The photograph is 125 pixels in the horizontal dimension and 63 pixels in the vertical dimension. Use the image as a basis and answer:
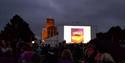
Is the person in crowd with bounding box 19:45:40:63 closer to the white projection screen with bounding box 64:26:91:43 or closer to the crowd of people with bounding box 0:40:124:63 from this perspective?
the crowd of people with bounding box 0:40:124:63

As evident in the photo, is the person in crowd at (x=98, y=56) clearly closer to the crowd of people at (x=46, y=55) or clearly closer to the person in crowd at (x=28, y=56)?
the crowd of people at (x=46, y=55)

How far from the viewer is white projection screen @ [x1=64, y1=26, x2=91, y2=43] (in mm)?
64125

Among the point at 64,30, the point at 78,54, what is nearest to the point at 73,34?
the point at 64,30

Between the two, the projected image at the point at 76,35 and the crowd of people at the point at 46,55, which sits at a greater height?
the projected image at the point at 76,35

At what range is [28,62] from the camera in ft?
52.5

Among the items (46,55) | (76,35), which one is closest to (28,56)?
(46,55)

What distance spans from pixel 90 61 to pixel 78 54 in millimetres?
14368

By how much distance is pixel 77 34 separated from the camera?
6400 cm

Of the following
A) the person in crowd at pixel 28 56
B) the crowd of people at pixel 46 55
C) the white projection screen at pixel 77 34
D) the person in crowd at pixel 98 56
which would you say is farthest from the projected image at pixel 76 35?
the person in crowd at pixel 98 56

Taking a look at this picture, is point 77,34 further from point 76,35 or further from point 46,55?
point 46,55

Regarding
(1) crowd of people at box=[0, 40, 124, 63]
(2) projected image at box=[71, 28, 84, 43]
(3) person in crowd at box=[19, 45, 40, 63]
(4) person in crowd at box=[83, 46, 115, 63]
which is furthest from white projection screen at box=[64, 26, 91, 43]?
(4) person in crowd at box=[83, 46, 115, 63]

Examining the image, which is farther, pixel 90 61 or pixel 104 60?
pixel 90 61

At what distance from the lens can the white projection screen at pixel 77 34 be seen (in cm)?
6412

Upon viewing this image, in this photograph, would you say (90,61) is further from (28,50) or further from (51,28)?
(51,28)
